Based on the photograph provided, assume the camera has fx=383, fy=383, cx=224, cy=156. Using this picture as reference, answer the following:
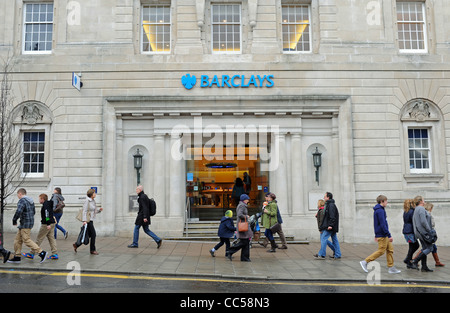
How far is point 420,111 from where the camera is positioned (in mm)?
15312

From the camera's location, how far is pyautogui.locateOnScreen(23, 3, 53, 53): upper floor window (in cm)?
1574

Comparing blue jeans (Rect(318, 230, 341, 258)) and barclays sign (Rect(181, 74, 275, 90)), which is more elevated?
barclays sign (Rect(181, 74, 275, 90))

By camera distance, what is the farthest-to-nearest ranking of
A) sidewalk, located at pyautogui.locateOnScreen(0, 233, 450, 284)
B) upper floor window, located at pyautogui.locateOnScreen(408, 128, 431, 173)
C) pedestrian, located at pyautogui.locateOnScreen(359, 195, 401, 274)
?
upper floor window, located at pyautogui.locateOnScreen(408, 128, 431, 173)
pedestrian, located at pyautogui.locateOnScreen(359, 195, 401, 274)
sidewalk, located at pyautogui.locateOnScreen(0, 233, 450, 284)

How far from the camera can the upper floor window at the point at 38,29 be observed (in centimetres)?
1574

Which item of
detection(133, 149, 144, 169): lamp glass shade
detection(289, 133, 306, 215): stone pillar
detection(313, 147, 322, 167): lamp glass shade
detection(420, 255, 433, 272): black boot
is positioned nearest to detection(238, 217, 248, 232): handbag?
detection(420, 255, 433, 272): black boot

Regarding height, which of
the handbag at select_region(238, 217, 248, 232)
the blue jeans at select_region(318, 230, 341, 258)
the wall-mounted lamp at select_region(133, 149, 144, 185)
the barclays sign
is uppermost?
the barclays sign

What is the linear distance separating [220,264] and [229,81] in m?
7.89

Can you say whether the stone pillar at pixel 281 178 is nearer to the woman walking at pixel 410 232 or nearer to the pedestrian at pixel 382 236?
the woman walking at pixel 410 232

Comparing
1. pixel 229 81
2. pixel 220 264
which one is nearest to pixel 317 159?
pixel 229 81

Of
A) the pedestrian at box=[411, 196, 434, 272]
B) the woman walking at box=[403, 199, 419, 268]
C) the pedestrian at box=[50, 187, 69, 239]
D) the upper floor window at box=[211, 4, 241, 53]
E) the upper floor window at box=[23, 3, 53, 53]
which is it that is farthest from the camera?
the upper floor window at box=[211, 4, 241, 53]

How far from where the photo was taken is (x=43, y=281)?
7.81 m

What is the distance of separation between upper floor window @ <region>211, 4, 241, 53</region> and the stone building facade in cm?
6

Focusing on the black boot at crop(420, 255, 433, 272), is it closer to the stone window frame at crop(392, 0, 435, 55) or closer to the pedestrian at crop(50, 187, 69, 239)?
the stone window frame at crop(392, 0, 435, 55)

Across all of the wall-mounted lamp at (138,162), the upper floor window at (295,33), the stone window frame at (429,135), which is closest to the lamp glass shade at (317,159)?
the stone window frame at (429,135)
